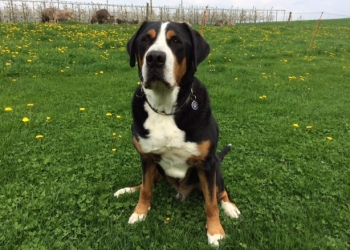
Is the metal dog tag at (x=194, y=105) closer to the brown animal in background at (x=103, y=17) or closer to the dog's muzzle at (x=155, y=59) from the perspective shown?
the dog's muzzle at (x=155, y=59)

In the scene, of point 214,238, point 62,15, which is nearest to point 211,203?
point 214,238

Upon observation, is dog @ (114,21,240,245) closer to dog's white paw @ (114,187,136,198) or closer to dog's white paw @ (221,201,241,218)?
dog's white paw @ (221,201,241,218)

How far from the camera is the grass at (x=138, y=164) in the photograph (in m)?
2.60

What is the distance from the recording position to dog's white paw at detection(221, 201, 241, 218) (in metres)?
2.90

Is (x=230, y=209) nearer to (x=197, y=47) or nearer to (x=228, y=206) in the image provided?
(x=228, y=206)

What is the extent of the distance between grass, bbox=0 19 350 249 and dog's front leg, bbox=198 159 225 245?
99 millimetres

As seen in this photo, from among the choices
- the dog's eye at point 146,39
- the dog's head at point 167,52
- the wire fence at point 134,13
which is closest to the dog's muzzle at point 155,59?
the dog's head at point 167,52

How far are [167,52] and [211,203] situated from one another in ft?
4.32

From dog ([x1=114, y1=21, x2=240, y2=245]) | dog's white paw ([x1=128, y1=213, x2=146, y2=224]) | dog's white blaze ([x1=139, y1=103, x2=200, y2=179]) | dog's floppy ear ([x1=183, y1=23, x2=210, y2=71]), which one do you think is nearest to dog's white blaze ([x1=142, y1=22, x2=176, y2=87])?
dog ([x1=114, y1=21, x2=240, y2=245])

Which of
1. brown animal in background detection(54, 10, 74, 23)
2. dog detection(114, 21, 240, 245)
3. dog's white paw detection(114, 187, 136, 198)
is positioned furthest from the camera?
brown animal in background detection(54, 10, 74, 23)

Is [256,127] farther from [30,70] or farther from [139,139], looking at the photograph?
[30,70]

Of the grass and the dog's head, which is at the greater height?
the dog's head

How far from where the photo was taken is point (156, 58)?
89.1 inches

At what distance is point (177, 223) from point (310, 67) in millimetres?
8437
